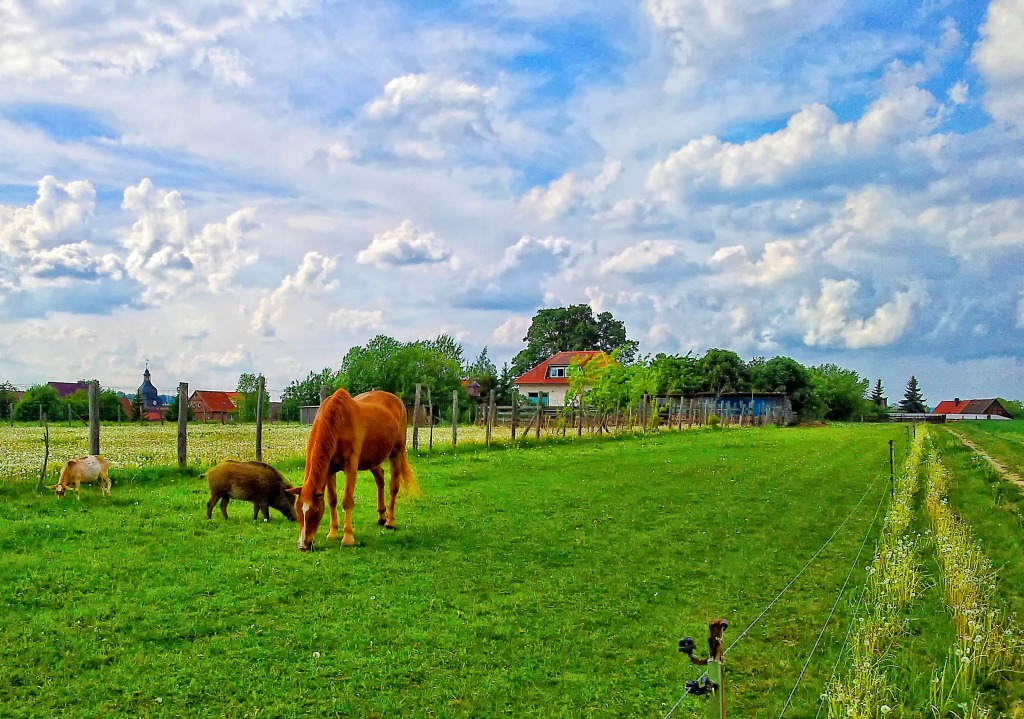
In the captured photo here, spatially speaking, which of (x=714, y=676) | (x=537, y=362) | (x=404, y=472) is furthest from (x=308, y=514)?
(x=537, y=362)

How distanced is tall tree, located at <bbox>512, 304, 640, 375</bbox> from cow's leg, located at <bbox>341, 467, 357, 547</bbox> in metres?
79.7

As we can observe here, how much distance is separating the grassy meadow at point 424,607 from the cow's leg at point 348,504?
19cm

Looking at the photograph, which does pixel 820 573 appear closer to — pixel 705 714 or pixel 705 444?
pixel 705 714

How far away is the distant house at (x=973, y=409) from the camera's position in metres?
142

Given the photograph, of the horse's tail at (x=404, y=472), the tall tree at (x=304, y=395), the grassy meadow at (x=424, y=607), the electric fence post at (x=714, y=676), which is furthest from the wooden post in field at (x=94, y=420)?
the tall tree at (x=304, y=395)

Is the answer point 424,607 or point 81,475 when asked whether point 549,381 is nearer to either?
point 81,475

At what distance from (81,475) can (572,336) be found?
262 ft

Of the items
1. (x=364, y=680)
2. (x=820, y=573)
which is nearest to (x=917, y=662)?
(x=820, y=573)

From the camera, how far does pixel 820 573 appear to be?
9.52 metres

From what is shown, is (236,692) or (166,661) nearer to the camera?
(236,692)

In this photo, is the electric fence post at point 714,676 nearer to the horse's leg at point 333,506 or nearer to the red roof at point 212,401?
the horse's leg at point 333,506

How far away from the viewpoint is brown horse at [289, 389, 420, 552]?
9742 millimetres

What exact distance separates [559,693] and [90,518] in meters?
8.52

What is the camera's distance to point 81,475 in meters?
12.7
